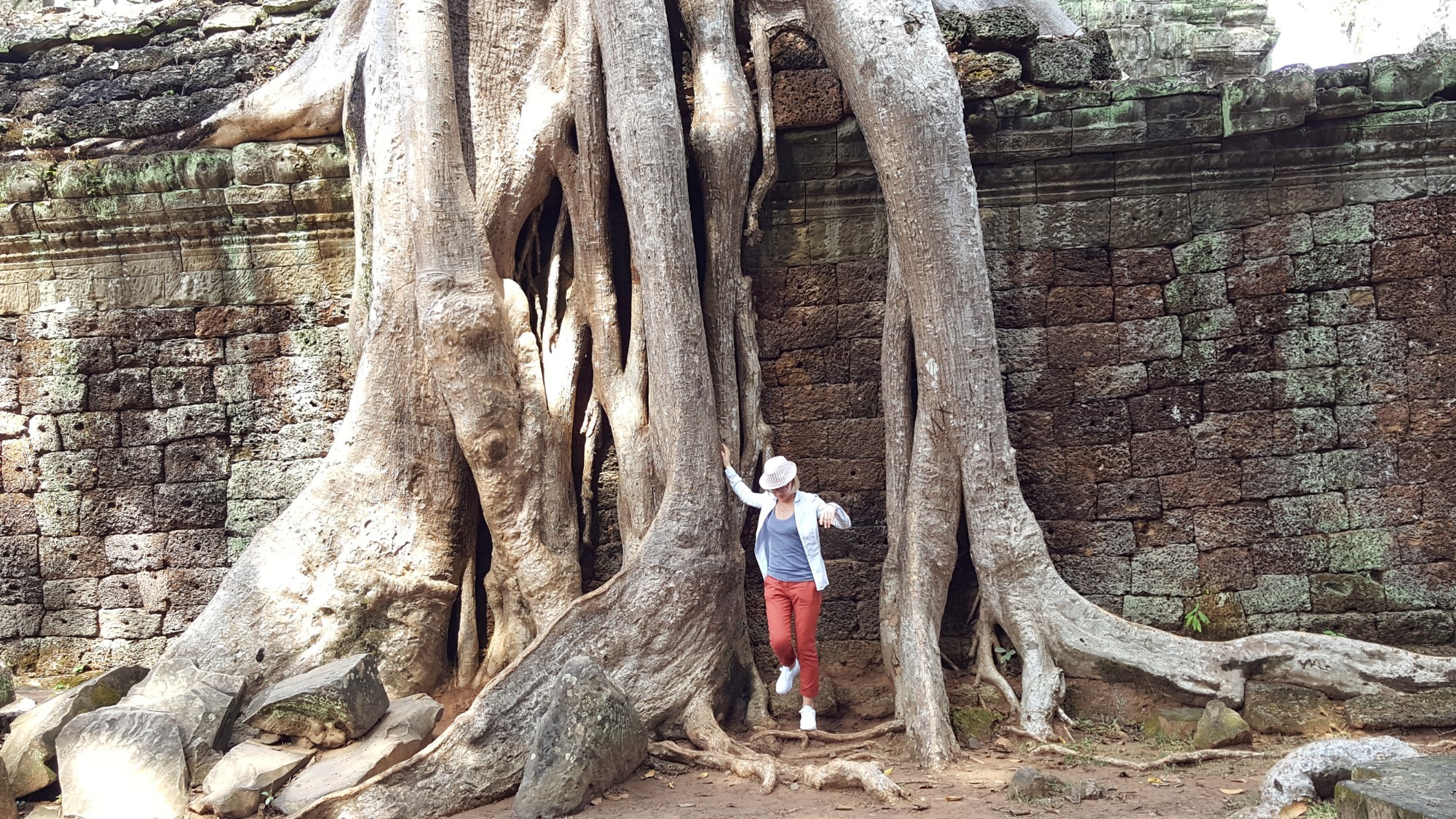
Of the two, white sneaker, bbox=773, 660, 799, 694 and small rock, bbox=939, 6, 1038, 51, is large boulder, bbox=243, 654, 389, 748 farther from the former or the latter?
small rock, bbox=939, 6, 1038, 51

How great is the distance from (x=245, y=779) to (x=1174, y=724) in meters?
2.99

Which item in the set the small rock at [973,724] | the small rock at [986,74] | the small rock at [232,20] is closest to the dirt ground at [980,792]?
the small rock at [973,724]

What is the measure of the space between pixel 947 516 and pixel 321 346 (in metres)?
2.85

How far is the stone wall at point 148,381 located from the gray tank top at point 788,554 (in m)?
2.20

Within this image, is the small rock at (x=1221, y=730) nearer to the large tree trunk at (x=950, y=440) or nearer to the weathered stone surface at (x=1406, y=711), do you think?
the large tree trunk at (x=950, y=440)

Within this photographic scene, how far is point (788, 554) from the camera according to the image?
370cm

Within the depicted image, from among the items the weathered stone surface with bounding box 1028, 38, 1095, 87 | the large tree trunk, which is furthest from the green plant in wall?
the weathered stone surface with bounding box 1028, 38, 1095, 87

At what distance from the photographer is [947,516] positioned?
3885 mm

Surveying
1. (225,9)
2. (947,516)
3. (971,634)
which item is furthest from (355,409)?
(225,9)

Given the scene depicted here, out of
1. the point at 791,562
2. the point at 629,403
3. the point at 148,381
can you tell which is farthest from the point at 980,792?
the point at 148,381

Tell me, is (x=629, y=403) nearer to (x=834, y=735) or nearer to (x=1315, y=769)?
Answer: (x=834, y=735)

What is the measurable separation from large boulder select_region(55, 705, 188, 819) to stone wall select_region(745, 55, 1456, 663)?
2.11m

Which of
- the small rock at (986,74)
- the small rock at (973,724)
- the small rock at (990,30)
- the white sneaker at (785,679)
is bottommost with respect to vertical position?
the small rock at (973,724)

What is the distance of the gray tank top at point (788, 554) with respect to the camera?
3693 mm
